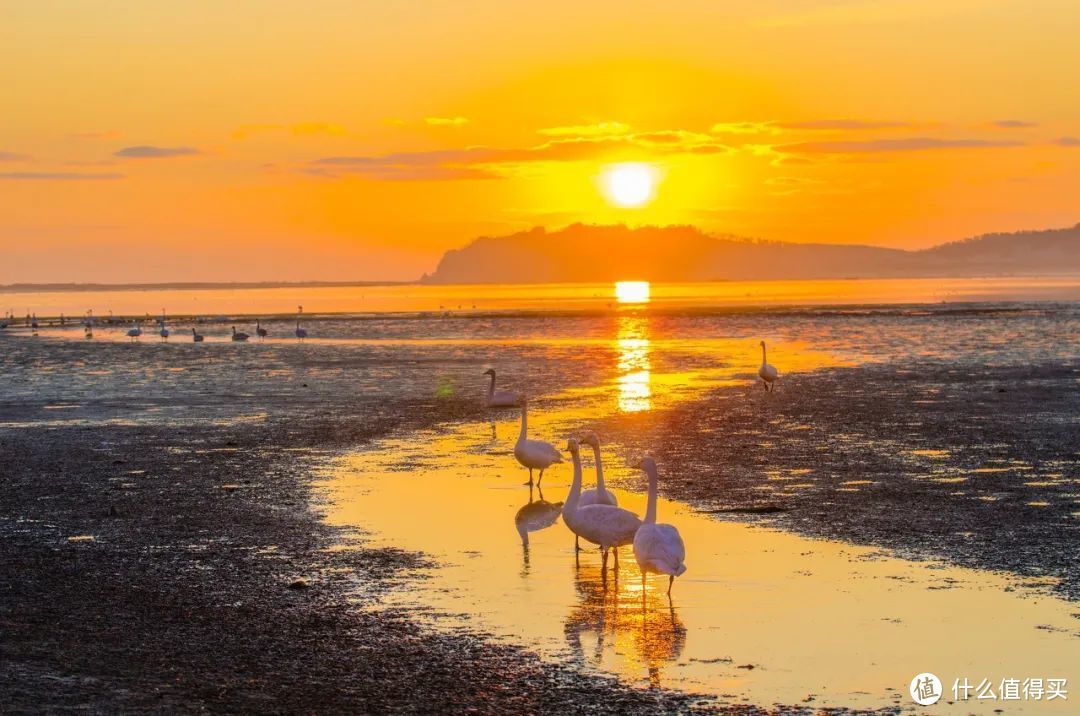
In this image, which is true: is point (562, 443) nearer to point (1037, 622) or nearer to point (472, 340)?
point (1037, 622)

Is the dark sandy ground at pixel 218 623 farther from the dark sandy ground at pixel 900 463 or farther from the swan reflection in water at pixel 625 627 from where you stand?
the dark sandy ground at pixel 900 463

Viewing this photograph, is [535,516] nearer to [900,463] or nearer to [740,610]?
[740,610]

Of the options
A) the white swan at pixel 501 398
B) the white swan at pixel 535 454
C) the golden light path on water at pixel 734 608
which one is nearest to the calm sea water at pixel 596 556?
the golden light path on water at pixel 734 608

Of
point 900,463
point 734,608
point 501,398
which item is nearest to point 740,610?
point 734,608

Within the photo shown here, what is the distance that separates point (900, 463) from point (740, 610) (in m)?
8.98

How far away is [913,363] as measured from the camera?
4159 cm

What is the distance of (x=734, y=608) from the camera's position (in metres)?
11.3

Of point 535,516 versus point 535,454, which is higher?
point 535,454

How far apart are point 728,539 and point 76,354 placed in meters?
46.7

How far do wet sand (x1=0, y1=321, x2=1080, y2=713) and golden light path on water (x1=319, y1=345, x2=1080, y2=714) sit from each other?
400 millimetres

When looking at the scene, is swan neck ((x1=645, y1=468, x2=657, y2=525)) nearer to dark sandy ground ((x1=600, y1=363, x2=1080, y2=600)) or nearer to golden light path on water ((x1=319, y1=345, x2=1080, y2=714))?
golden light path on water ((x1=319, y1=345, x2=1080, y2=714))

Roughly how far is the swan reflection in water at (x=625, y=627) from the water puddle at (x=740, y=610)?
0.02 meters

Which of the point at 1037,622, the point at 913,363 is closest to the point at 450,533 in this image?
the point at 1037,622

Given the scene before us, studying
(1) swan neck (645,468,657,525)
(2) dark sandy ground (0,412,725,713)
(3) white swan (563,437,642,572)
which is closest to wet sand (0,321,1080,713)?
(2) dark sandy ground (0,412,725,713)
